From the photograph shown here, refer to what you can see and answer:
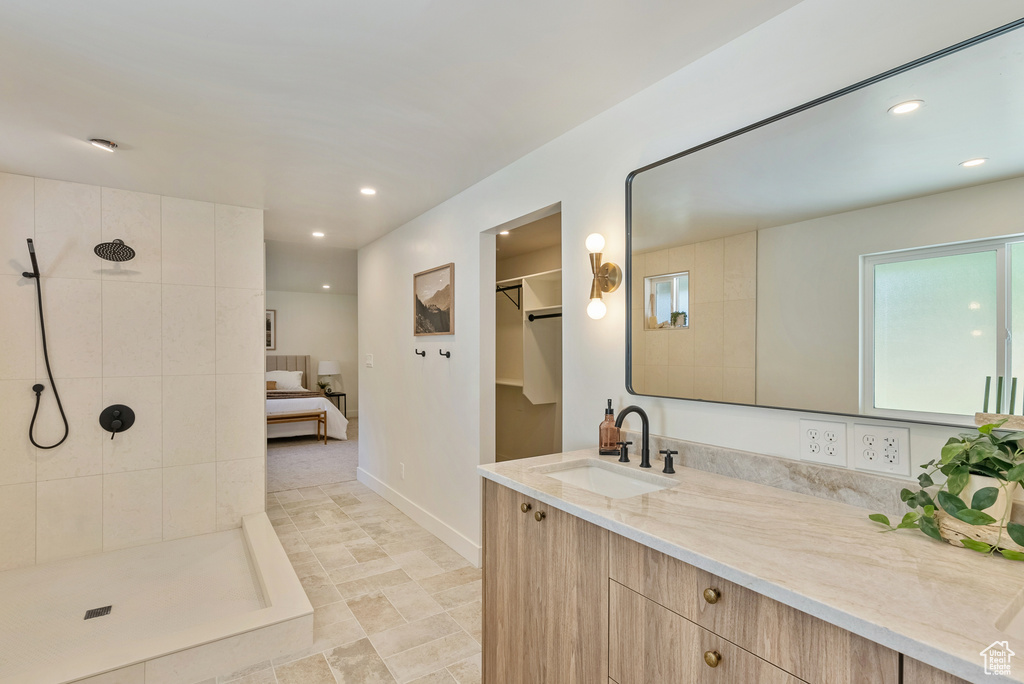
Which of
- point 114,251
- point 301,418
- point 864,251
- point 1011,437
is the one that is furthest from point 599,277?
point 301,418

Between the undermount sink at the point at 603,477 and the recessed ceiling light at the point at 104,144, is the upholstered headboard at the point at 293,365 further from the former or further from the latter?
the undermount sink at the point at 603,477

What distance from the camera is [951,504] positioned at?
984 millimetres

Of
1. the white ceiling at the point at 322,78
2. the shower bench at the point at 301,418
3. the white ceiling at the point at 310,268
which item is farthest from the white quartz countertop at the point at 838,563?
the shower bench at the point at 301,418

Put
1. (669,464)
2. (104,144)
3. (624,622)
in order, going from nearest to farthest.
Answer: (624,622) → (669,464) → (104,144)

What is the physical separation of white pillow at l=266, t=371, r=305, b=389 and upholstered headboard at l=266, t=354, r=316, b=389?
36cm

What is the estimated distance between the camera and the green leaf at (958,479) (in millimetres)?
988

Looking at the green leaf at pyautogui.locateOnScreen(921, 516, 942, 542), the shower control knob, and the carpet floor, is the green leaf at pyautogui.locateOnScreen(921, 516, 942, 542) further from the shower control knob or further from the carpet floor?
the carpet floor

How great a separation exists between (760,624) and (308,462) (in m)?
5.69

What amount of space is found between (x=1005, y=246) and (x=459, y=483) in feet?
9.10

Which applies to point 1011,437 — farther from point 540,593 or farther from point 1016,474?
point 540,593

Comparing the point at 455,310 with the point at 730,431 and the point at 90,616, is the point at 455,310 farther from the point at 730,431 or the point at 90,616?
the point at 90,616

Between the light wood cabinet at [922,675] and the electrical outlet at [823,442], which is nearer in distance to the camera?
the light wood cabinet at [922,675]

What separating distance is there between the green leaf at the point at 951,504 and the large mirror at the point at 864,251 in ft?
0.70

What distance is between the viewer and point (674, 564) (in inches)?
41.6
